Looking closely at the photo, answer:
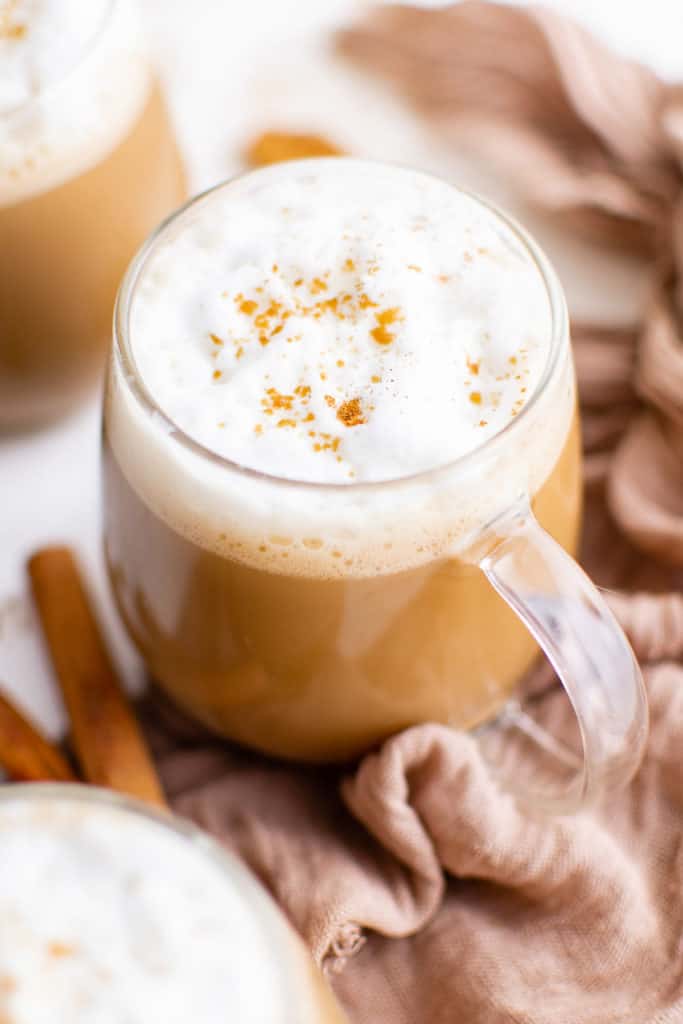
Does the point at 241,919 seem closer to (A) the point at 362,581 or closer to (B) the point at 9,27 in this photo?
(A) the point at 362,581

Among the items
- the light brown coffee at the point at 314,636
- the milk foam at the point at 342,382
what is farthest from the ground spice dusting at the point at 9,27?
the light brown coffee at the point at 314,636

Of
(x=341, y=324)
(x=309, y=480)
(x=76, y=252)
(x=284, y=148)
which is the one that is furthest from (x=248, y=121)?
(x=309, y=480)

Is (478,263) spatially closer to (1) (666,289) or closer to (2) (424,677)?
(2) (424,677)

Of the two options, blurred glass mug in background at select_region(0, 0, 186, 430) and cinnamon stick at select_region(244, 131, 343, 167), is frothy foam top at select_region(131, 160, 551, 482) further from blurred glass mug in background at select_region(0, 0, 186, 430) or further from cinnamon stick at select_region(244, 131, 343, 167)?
cinnamon stick at select_region(244, 131, 343, 167)

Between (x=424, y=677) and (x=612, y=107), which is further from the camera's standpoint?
(x=612, y=107)

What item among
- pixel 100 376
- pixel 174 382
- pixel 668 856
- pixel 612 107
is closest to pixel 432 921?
pixel 668 856
